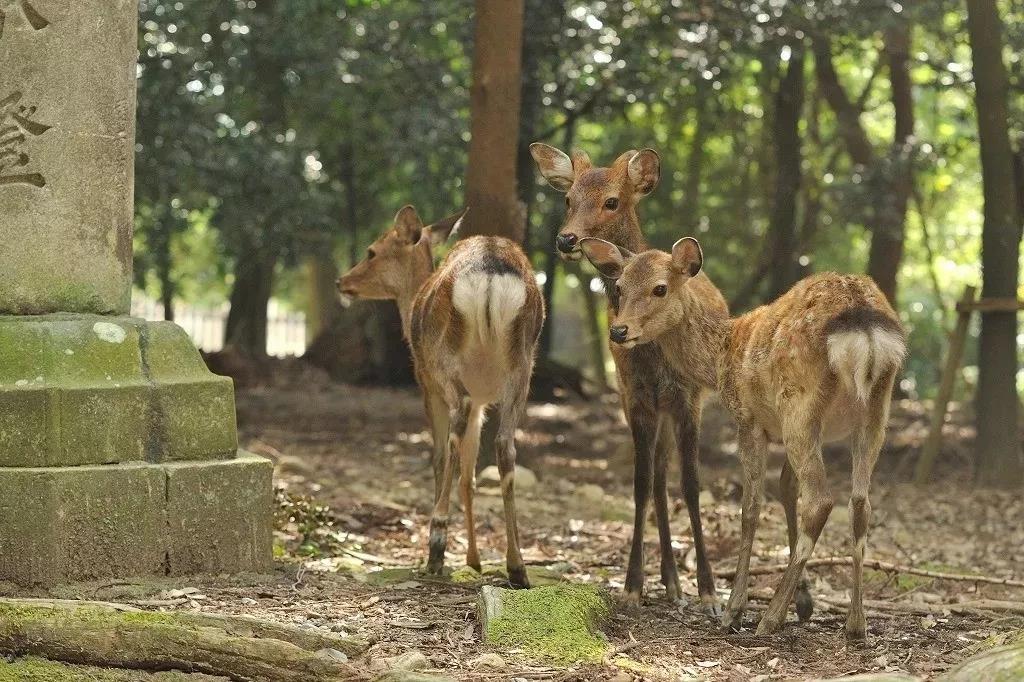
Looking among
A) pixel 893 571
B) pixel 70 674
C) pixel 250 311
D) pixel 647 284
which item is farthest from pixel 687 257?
pixel 250 311

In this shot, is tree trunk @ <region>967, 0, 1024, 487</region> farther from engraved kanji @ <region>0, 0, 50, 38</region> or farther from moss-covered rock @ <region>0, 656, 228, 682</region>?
moss-covered rock @ <region>0, 656, 228, 682</region>

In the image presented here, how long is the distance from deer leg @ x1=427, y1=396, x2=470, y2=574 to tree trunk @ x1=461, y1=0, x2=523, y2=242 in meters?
3.24

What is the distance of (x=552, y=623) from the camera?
5637 mm

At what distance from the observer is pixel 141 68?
12.9 meters

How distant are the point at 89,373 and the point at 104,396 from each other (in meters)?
0.14

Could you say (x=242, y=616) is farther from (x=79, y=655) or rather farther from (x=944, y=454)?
(x=944, y=454)

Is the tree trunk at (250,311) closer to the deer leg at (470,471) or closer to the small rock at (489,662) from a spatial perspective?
the deer leg at (470,471)

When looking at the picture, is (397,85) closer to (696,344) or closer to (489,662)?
(696,344)

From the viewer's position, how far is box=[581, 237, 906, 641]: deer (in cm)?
582

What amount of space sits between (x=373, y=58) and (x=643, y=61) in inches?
105

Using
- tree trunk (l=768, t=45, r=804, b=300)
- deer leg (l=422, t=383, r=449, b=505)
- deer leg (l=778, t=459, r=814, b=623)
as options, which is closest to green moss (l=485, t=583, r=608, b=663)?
deer leg (l=778, t=459, r=814, b=623)

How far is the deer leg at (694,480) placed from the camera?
270 inches

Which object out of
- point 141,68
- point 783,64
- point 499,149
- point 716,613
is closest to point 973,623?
point 716,613

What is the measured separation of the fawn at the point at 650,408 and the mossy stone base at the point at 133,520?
1906 mm
